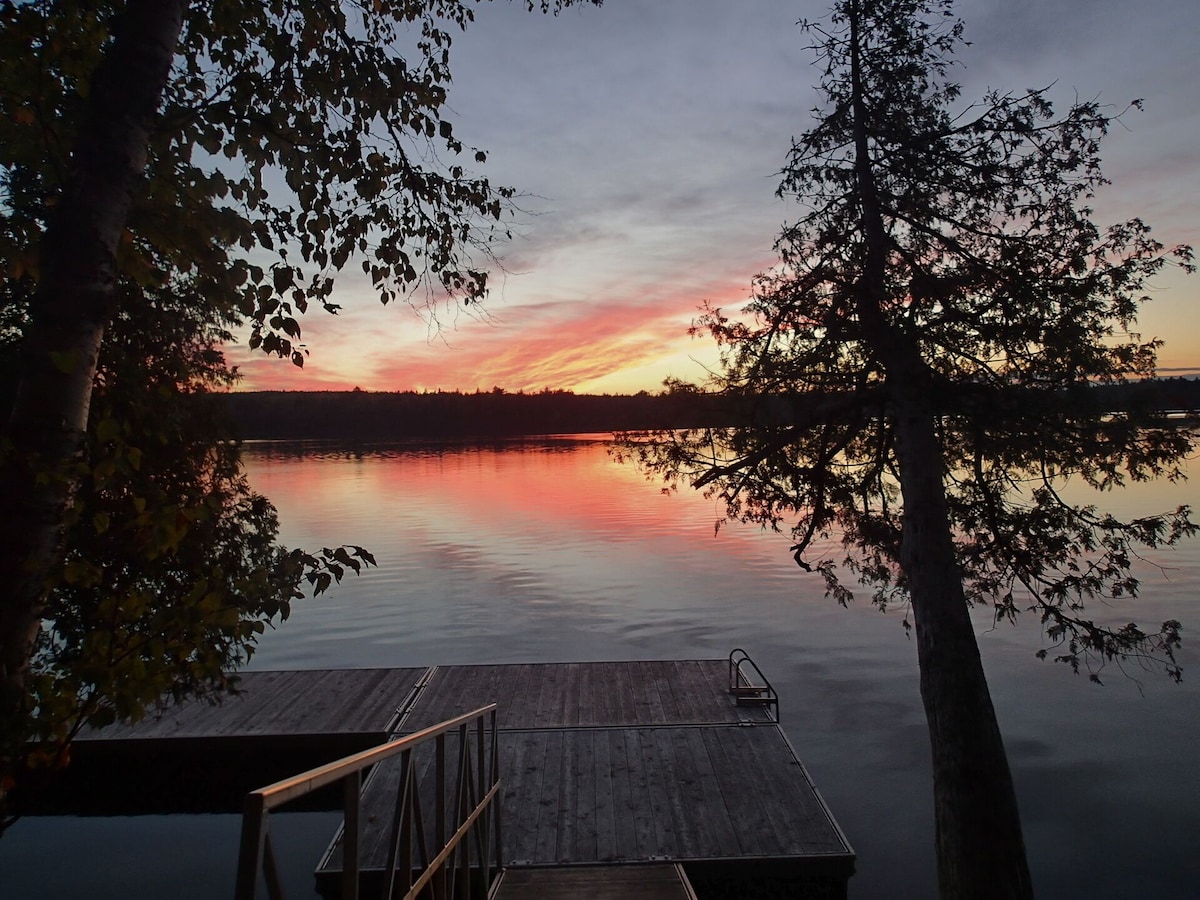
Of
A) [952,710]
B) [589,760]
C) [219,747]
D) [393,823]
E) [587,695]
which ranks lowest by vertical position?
[219,747]

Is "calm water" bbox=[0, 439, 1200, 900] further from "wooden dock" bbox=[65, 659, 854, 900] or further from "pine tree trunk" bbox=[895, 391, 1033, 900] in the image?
"pine tree trunk" bbox=[895, 391, 1033, 900]

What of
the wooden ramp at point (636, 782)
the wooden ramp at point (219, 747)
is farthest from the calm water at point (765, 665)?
the wooden ramp at point (636, 782)

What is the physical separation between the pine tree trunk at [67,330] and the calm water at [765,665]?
13108 millimetres

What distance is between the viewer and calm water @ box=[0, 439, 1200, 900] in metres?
14.6

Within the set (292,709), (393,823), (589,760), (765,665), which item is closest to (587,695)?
(589,760)

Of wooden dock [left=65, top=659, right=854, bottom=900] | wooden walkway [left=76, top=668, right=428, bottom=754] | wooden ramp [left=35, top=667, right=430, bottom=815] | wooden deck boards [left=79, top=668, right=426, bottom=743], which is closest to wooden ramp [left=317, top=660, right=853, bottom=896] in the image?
wooden dock [left=65, top=659, right=854, bottom=900]

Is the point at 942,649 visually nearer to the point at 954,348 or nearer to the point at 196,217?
the point at 954,348

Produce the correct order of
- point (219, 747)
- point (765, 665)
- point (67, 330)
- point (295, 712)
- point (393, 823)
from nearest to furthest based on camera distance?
point (67, 330) < point (393, 823) < point (219, 747) < point (295, 712) < point (765, 665)

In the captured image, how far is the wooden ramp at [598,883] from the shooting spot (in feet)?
25.6

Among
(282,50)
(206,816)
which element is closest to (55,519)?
(282,50)

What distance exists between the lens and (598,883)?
8.37 metres

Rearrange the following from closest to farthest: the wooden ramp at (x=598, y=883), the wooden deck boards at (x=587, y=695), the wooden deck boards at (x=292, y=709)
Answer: the wooden ramp at (x=598, y=883)
the wooden deck boards at (x=587, y=695)
the wooden deck boards at (x=292, y=709)

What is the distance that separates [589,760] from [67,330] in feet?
35.8

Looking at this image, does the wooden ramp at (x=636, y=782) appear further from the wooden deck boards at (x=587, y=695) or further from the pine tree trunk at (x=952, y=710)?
the pine tree trunk at (x=952, y=710)
